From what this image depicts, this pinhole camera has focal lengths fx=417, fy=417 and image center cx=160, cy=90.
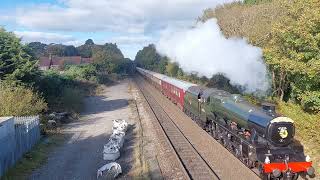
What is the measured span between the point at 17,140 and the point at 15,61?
10.9 meters

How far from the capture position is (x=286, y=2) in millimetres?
26953

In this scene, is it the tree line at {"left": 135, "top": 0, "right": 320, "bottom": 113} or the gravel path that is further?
the tree line at {"left": 135, "top": 0, "right": 320, "bottom": 113}

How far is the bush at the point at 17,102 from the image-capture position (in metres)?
25.4

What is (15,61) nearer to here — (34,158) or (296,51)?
(34,158)

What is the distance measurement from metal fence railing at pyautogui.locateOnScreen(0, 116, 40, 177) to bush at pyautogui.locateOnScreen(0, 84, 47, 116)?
1878mm

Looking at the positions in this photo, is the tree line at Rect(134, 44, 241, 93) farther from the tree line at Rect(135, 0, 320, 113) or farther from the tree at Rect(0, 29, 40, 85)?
the tree at Rect(0, 29, 40, 85)

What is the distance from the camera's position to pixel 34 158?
70.3ft

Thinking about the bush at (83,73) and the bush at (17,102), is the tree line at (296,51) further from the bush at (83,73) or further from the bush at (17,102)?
the bush at (83,73)

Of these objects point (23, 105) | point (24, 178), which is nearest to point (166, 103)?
point (23, 105)

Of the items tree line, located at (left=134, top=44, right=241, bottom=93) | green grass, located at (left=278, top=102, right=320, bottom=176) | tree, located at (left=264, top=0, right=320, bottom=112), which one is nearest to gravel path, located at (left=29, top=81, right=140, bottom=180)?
green grass, located at (left=278, top=102, right=320, bottom=176)

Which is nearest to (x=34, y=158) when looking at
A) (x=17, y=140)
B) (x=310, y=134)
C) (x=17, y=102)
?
(x=17, y=140)

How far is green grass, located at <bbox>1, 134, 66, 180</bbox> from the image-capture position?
61.0 ft

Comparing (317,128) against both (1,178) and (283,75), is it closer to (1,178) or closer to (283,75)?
(283,75)

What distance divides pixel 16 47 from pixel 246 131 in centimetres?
1964
